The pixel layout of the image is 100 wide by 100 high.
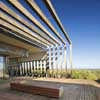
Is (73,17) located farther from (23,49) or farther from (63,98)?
(63,98)

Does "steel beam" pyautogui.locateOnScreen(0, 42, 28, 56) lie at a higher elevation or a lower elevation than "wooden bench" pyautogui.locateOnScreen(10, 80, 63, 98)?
higher

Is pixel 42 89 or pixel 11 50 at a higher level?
pixel 11 50

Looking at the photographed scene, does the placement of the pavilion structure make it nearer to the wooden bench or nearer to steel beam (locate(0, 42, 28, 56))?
steel beam (locate(0, 42, 28, 56))

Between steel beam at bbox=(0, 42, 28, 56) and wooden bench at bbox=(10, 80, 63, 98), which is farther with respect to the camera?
steel beam at bbox=(0, 42, 28, 56)

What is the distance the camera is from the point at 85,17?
32.4 feet

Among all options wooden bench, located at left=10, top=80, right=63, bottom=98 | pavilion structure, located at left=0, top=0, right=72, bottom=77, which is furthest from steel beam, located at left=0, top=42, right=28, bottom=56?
wooden bench, located at left=10, top=80, right=63, bottom=98

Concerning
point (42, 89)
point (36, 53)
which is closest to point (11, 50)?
point (36, 53)

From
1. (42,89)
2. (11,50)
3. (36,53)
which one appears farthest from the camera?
(36,53)

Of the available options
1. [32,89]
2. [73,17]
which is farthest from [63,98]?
[73,17]

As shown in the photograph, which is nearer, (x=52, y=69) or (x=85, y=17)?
(x=85, y=17)

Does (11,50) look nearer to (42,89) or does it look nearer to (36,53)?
(36,53)

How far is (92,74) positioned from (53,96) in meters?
5.82

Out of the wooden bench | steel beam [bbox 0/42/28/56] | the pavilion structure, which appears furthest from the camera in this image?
steel beam [bbox 0/42/28/56]

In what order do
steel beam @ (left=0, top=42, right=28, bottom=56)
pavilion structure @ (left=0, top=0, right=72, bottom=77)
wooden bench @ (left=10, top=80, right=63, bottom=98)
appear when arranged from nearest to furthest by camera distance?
wooden bench @ (left=10, top=80, right=63, bottom=98) → pavilion structure @ (left=0, top=0, right=72, bottom=77) → steel beam @ (left=0, top=42, right=28, bottom=56)
